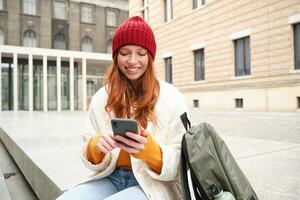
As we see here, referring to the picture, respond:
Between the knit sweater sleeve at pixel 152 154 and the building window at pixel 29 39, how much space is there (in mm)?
32575

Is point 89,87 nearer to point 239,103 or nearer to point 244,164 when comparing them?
point 239,103

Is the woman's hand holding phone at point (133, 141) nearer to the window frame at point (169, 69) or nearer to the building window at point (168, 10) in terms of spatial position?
the window frame at point (169, 69)

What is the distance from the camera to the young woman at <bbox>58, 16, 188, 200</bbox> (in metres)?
1.61

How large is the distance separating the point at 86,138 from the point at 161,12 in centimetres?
2177

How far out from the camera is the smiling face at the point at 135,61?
1942mm

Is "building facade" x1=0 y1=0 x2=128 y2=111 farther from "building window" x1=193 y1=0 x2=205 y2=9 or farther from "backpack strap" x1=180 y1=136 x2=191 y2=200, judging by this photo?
"backpack strap" x1=180 y1=136 x2=191 y2=200

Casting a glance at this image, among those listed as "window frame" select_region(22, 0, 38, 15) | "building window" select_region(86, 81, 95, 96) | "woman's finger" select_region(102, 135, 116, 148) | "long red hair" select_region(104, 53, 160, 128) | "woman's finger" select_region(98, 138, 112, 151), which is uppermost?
"window frame" select_region(22, 0, 38, 15)

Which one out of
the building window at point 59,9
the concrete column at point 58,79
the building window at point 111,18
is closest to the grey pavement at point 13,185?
the concrete column at point 58,79

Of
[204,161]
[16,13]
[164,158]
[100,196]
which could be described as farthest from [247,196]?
[16,13]

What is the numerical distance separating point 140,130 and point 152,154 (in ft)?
0.54

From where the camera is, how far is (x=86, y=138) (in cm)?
193

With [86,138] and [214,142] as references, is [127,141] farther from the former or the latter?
[86,138]

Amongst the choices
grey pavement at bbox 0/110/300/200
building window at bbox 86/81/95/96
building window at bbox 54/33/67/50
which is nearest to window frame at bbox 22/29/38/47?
building window at bbox 54/33/67/50

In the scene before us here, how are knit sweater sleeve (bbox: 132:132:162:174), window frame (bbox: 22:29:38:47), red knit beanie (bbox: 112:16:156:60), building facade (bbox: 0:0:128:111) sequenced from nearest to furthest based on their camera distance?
knit sweater sleeve (bbox: 132:132:162:174)
red knit beanie (bbox: 112:16:156:60)
building facade (bbox: 0:0:128:111)
window frame (bbox: 22:29:38:47)
